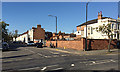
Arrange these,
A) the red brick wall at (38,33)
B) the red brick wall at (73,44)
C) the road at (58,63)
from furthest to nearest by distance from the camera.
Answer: the red brick wall at (38,33) → the red brick wall at (73,44) → the road at (58,63)

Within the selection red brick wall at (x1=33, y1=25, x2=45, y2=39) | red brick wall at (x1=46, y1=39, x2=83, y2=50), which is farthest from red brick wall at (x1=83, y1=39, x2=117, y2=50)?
red brick wall at (x1=33, y1=25, x2=45, y2=39)

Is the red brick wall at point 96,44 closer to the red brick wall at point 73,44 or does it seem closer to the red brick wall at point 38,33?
the red brick wall at point 73,44

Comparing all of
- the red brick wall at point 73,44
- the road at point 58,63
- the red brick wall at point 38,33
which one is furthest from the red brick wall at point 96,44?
the red brick wall at point 38,33

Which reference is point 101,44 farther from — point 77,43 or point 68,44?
point 68,44

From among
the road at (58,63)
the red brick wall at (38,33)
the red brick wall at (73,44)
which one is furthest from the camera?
the red brick wall at (38,33)

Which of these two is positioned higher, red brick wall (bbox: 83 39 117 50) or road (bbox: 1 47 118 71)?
red brick wall (bbox: 83 39 117 50)

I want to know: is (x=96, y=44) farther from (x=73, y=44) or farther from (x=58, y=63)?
(x=58, y=63)

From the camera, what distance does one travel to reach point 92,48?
23047 mm

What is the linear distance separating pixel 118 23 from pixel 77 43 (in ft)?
59.1

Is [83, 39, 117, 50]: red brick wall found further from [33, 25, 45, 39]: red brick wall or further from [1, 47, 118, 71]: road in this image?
[33, 25, 45, 39]: red brick wall

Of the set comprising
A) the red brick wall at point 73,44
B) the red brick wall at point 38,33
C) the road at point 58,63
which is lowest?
the road at point 58,63

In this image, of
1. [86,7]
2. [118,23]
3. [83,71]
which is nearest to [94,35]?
[118,23]

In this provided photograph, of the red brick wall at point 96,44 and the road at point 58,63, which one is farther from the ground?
the red brick wall at point 96,44

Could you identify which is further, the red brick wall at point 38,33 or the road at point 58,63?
the red brick wall at point 38,33
